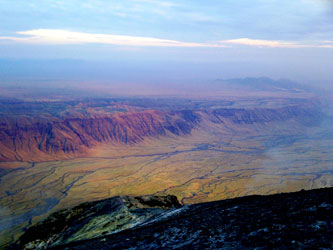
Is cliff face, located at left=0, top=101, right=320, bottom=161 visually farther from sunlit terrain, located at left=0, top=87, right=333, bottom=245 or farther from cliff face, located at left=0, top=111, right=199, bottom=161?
sunlit terrain, located at left=0, top=87, right=333, bottom=245

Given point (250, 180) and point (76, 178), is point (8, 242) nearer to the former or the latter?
point (76, 178)

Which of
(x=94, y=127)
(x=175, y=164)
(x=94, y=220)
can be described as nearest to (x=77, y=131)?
(x=94, y=127)

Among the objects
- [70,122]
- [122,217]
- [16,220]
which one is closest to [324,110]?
[70,122]

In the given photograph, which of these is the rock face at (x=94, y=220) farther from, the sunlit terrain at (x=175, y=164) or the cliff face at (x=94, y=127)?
the cliff face at (x=94, y=127)

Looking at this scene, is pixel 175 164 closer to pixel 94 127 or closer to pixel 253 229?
pixel 94 127

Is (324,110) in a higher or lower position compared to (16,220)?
higher

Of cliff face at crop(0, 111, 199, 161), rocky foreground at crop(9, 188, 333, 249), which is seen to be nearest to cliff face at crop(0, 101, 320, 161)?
cliff face at crop(0, 111, 199, 161)

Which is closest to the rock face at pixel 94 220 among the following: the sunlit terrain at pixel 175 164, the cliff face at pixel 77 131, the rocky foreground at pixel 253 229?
the rocky foreground at pixel 253 229
